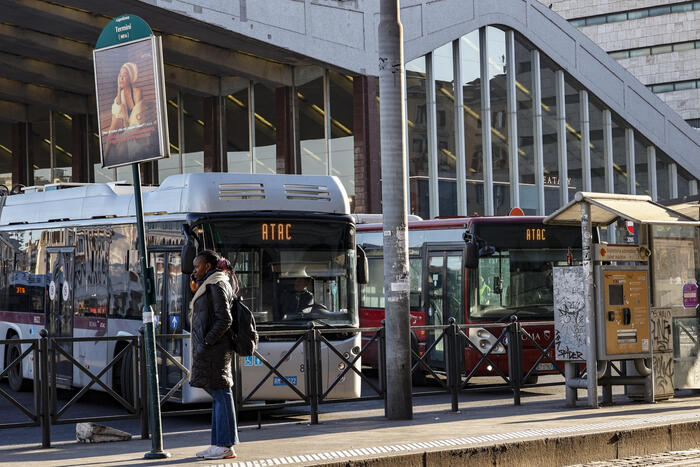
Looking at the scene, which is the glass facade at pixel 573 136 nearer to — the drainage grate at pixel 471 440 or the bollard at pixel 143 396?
the drainage grate at pixel 471 440

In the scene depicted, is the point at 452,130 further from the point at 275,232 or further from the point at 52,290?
the point at 275,232

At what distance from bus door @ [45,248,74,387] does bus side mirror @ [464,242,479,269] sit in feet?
18.5

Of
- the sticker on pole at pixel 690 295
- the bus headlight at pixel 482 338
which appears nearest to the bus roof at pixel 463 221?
the bus headlight at pixel 482 338

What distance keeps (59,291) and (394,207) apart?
6190 millimetres

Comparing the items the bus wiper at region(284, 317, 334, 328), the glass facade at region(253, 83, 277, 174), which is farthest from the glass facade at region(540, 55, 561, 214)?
the bus wiper at region(284, 317, 334, 328)

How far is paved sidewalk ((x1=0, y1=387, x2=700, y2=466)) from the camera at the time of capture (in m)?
Result: 9.70

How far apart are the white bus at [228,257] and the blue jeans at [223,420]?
7.89ft

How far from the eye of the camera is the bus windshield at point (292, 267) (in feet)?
44.2

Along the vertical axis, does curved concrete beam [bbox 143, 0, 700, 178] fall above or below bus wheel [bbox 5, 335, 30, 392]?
above

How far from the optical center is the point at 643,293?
14.2 metres

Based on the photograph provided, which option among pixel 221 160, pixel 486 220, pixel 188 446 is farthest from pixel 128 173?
pixel 188 446

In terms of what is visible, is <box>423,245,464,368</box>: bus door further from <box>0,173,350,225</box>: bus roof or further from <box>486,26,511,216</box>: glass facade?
<box>486,26,511,216</box>: glass facade

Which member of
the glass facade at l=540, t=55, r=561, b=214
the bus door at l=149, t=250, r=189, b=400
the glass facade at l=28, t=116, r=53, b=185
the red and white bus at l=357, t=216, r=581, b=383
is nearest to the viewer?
the bus door at l=149, t=250, r=189, b=400

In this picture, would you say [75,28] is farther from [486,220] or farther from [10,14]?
[486,220]
